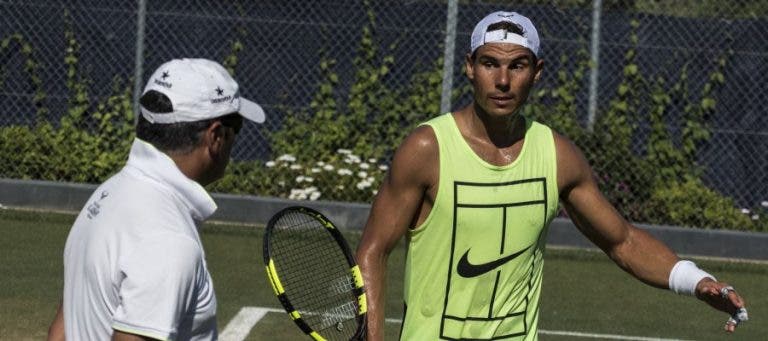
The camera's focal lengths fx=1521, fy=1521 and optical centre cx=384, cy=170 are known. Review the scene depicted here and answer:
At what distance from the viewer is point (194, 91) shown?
380 centimetres

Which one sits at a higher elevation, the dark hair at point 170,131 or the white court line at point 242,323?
the dark hair at point 170,131

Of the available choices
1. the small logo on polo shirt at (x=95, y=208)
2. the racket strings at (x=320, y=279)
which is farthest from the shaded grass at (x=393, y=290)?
the small logo on polo shirt at (x=95, y=208)

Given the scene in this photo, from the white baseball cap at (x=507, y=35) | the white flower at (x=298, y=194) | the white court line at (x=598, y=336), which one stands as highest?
the white baseball cap at (x=507, y=35)

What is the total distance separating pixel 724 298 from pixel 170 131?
7.27ft

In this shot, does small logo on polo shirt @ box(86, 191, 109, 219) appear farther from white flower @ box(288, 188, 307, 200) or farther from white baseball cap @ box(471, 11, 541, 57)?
white flower @ box(288, 188, 307, 200)

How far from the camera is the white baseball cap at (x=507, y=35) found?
524cm

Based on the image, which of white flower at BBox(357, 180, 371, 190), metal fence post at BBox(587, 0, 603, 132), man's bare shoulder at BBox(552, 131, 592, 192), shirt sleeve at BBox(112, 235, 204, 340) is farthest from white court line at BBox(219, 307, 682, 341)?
shirt sleeve at BBox(112, 235, 204, 340)

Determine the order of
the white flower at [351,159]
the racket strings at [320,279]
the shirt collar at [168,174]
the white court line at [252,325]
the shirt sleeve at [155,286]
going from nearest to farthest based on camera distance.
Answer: the shirt sleeve at [155,286] < the shirt collar at [168,174] < the racket strings at [320,279] < the white court line at [252,325] < the white flower at [351,159]

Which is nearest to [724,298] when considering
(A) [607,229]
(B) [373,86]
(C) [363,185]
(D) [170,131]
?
(A) [607,229]

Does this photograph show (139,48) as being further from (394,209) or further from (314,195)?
(394,209)

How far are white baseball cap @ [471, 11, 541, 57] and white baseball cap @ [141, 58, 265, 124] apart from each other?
1.54 meters

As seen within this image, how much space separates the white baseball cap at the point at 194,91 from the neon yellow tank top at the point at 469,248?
1416mm

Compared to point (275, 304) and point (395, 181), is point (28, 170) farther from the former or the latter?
point (395, 181)

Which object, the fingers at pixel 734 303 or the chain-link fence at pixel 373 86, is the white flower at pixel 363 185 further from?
the fingers at pixel 734 303
